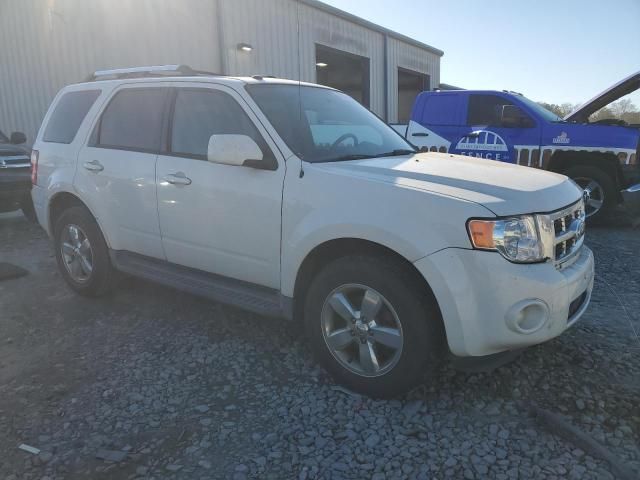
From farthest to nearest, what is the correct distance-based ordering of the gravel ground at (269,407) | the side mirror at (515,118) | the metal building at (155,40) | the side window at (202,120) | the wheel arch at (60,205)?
1. the metal building at (155,40)
2. the side mirror at (515,118)
3. the wheel arch at (60,205)
4. the side window at (202,120)
5. the gravel ground at (269,407)

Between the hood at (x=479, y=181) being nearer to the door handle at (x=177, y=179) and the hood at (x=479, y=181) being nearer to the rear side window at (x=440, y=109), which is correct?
the door handle at (x=177, y=179)

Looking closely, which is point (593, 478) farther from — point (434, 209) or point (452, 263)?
point (434, 209)

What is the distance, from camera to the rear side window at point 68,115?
14.5 ft

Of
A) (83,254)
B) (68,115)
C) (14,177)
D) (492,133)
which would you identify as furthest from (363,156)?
(14,177)

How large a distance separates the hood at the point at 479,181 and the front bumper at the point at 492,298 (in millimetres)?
276

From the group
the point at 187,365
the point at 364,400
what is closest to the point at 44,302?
the point at 187,365

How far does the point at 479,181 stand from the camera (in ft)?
8.73

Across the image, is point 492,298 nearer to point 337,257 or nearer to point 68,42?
point 337,257

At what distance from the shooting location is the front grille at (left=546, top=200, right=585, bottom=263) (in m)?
2.56

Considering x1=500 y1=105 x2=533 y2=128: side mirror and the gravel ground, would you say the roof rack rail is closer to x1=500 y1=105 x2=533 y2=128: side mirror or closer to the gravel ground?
the gravel ground

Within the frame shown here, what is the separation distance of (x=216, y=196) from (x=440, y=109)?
5.55 m

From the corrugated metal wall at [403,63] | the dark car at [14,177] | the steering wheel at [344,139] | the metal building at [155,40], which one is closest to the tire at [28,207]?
the dark car at [14,177]

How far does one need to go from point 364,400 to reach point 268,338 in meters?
1.05

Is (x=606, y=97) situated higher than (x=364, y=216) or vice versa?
(x=606, y=97)
